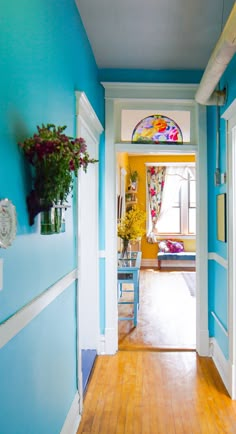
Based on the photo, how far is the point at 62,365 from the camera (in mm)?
2016

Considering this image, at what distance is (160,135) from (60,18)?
Answer: 1935 millimetres

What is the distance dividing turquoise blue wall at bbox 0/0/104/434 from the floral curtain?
20.7 ft

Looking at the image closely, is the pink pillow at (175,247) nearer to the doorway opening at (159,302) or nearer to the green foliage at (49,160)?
the doorway opening at (159,302)

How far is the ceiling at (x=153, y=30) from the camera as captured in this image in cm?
242

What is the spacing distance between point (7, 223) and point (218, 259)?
8.29ft

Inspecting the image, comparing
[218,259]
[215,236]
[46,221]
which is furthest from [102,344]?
[46,221]

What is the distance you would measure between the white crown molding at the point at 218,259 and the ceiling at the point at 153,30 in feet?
6.27

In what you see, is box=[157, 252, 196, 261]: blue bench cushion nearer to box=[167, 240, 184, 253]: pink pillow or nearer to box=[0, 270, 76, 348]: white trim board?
box=[167, 240, 184, 253]: pink pillow

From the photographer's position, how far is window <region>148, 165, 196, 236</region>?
8.50 meters

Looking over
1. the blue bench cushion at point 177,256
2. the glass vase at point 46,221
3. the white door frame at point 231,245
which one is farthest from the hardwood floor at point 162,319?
the glass vase at point 46,221

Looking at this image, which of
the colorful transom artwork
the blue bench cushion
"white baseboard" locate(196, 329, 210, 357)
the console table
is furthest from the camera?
the blue bench cushion

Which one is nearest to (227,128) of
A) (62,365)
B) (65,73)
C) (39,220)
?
(65,73)

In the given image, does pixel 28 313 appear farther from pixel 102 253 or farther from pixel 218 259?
pixel 218 259

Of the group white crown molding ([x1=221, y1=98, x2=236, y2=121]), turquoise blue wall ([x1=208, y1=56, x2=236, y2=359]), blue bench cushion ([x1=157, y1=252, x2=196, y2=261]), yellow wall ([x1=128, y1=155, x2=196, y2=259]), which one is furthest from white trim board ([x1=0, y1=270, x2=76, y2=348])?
yellow wall ([x1=128, y1=155, x2=196, y2=259])
